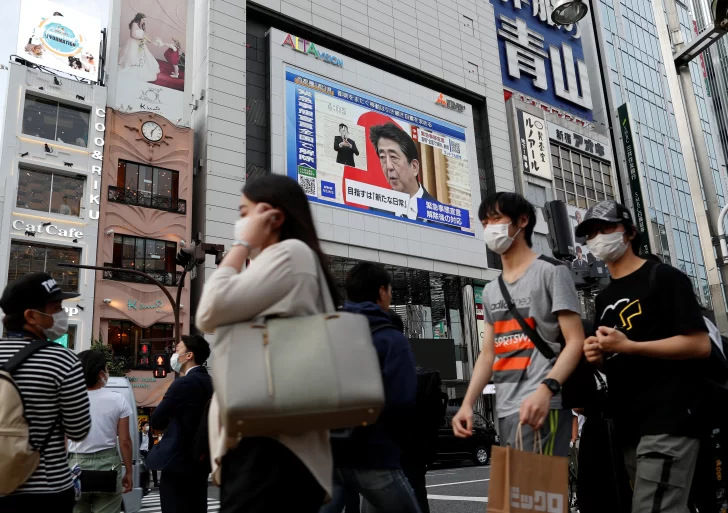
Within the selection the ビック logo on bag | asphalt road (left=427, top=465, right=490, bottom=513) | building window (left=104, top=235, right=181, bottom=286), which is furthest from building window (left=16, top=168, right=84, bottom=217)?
the ビック logo on bag

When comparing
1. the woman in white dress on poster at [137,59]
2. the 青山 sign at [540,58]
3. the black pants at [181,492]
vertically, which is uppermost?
the 青山 sign at [540,58]

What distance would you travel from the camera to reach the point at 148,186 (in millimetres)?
28188

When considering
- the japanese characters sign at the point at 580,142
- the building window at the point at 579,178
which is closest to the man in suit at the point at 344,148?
the building window at the point at 579,178

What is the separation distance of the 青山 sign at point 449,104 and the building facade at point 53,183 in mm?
17579

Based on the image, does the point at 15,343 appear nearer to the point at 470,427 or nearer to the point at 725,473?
the point at 470,427

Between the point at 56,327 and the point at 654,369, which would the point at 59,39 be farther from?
the point at 654,369

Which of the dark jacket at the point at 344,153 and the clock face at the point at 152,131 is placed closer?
the clock face at the point at 152,131

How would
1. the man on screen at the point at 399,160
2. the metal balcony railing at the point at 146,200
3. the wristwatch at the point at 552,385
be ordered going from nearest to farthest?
the wristwatch at the point at 552,385, the metal balcony railing at the point at 146,200, the man on screen at the point at 399,160

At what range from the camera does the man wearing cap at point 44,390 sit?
290cm

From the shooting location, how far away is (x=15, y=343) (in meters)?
3.05

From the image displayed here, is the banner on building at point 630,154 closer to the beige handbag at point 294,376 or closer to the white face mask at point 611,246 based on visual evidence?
the white face mask at point 611,246

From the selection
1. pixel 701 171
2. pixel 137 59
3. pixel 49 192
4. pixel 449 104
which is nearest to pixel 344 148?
pixel 449 104

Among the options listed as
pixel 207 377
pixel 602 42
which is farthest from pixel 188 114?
pixel 602 42

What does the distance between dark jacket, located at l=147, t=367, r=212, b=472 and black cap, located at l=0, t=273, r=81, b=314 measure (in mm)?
1608
